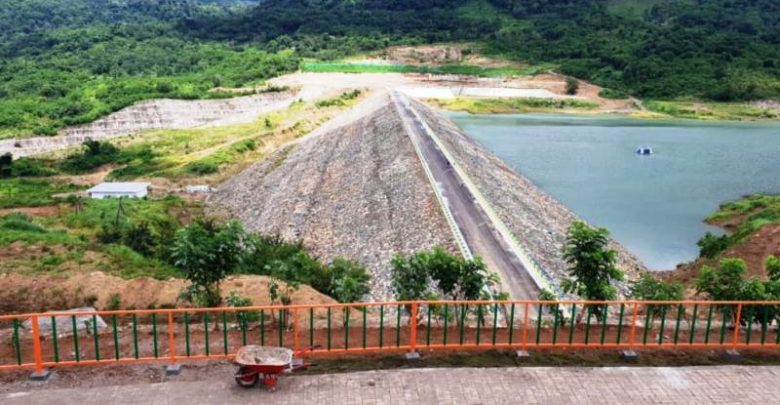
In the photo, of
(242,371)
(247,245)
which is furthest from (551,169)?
(242,371)

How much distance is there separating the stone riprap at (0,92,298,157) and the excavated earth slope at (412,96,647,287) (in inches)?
1176

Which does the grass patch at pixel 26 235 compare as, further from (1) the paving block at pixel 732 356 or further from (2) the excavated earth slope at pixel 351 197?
(1) the paving block at pixel 732 356

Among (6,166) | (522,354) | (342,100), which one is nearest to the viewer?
(522,354)

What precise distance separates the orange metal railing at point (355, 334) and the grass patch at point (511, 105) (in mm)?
74195

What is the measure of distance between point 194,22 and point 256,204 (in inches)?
4115

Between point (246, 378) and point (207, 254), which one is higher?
point (207, 254)

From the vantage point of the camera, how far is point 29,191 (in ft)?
134

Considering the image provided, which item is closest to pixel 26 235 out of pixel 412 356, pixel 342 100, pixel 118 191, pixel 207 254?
pixel 207 254

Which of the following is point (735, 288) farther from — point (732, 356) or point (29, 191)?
point (29, 191)

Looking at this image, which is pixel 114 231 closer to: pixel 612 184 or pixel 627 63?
pixel 612 184

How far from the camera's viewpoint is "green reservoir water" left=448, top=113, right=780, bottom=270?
35.0 meters

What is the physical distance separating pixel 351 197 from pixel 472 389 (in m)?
23.1

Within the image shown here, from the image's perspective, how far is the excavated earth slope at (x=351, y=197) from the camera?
24.9m

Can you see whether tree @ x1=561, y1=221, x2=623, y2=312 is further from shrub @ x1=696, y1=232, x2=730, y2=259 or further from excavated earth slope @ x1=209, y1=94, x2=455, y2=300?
shrub @ x1=696, y1=232, x2=730, y2=259
